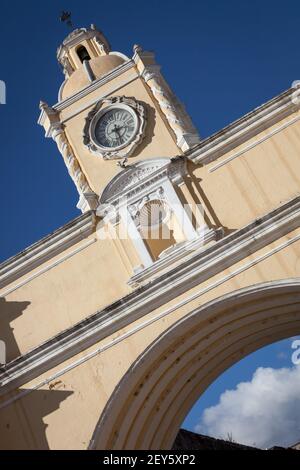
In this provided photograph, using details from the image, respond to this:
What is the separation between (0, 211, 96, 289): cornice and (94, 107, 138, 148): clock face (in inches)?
59.6

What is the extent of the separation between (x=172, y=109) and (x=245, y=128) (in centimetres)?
158

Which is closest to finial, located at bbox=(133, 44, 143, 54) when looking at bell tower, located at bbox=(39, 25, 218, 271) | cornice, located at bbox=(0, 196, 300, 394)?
bell tower, located at bbox=(39, 25, 218, 271)

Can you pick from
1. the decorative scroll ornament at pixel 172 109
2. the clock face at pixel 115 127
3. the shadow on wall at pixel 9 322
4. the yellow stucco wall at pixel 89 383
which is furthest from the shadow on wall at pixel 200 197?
the shadow on wall at pixel 9 322

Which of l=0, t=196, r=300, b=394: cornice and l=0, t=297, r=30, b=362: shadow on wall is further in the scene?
l=0, t=297, r=30, b=362: shadow on wall

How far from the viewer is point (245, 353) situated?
34.6 ft

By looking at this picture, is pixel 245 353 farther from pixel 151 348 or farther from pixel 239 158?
pixel 239 158

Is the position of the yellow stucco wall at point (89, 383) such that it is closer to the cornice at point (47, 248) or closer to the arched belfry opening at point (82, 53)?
the cornice at point (47, 248)

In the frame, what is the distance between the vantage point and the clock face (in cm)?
1136

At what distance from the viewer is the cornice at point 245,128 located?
1008 centimetres

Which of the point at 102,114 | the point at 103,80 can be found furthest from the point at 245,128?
the point at 103,80

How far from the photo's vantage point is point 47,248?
10891mm

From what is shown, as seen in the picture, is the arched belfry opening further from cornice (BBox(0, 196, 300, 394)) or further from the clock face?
cornice (BBox(0, 196, 300, 394))

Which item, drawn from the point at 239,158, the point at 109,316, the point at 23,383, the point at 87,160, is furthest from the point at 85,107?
the point at 23,383

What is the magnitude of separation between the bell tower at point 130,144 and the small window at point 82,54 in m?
0.59
